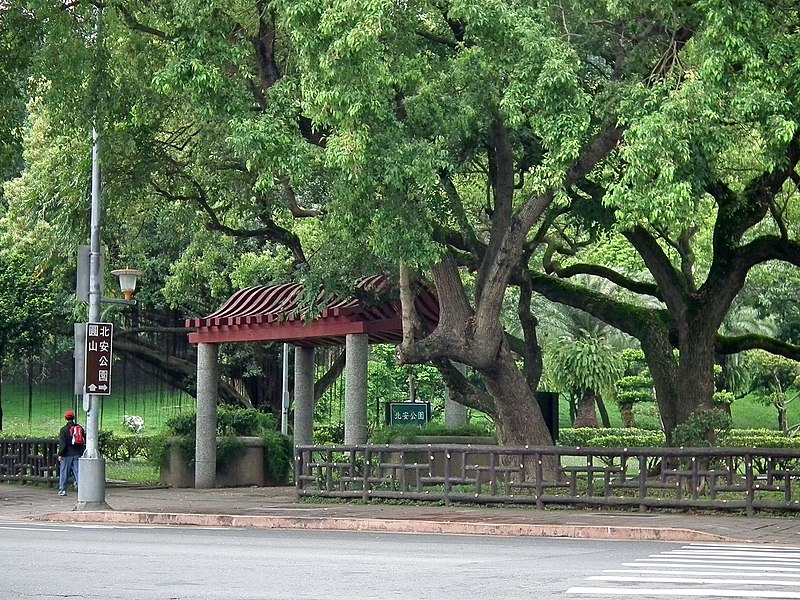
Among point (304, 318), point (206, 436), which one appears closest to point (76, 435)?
point (206, 436)

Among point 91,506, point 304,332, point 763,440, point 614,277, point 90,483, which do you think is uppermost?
point 614,277

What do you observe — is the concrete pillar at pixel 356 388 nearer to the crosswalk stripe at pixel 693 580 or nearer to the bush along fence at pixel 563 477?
the bush along fence at pixel 563 477

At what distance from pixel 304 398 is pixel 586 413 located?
3366cm

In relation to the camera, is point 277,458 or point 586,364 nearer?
point 277,458

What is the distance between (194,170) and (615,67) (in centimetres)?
1038

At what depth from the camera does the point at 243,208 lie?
27625mm

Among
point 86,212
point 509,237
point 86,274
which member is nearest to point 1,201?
point 86,212

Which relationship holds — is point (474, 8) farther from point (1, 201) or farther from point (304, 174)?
point (1, 201)

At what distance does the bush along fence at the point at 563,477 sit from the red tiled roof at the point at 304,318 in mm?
3042

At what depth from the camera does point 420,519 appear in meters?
19.1

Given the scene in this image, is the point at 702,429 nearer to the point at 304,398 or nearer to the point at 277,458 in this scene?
the point at 304,398

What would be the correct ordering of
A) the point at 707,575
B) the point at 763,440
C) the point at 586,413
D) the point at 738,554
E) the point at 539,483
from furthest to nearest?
the point at 586,413 → the point at 763,440 → the point at 539,483 → the point at 738,554 → the point at 707,575

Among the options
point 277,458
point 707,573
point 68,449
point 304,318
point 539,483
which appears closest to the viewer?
point 707,573

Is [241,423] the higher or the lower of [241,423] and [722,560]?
the higher
